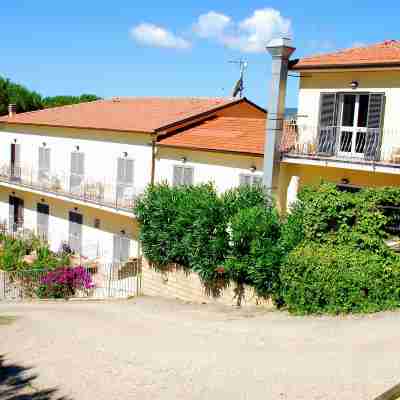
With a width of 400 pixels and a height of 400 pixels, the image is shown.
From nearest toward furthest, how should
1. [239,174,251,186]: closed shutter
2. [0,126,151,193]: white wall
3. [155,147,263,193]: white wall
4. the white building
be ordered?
1. [239,174,251,186]: closed shutter
2. [155,147,263,193]: white wall
3. the white building
4. [0,126,151,193]: white wall

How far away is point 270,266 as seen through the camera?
15602 mm

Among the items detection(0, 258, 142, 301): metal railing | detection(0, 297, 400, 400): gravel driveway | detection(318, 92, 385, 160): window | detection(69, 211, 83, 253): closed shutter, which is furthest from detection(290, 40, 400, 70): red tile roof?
detection(69, 211, 83, 253): closed shutter

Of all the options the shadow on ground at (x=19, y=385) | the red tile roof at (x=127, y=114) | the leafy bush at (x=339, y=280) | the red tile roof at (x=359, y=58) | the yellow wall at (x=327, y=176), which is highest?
the red tile roof at (x=359, y=58)

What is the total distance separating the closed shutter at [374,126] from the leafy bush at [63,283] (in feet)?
36.3

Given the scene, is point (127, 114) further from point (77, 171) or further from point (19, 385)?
point (19, 385)

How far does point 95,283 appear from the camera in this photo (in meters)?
22.4

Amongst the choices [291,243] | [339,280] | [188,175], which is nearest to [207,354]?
[339,280]

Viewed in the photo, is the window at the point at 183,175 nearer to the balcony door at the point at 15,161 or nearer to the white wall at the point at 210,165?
the white wall at the point at 210,165

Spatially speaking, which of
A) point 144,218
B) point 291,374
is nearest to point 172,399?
point 291,374

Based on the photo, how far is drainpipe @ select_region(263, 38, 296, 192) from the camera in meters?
18.4

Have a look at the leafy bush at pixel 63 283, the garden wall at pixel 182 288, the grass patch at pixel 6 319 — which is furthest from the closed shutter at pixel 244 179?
the grass patch at pixel 6 319

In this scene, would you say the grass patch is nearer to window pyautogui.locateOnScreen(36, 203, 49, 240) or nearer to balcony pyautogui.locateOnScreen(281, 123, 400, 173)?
balcony pyautogui.locateOnScreen(281, 123, 400, 173)

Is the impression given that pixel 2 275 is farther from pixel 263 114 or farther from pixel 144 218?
pixel 263 114

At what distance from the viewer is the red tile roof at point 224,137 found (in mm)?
20406
